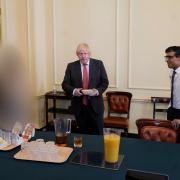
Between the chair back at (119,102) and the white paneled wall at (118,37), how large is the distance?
167 mm

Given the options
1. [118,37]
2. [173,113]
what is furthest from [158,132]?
[118,37]

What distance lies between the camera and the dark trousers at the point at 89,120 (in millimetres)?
3256

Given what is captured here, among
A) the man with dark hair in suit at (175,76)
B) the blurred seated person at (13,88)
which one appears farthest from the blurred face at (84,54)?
the blurred seated person at (13,88)

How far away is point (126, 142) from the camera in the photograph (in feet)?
5.76

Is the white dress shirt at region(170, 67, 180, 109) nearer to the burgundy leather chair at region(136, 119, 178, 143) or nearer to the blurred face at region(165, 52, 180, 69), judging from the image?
the blurred face at region(165, 52, 180, 69)

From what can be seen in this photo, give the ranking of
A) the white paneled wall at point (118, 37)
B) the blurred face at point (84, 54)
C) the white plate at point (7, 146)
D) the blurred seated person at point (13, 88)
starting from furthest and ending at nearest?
the white paneled wall at point (118, 37) → the blurred face at point (84, 54) → the white plate at point (7, 146) → the blurred seated person at point (13, 88)

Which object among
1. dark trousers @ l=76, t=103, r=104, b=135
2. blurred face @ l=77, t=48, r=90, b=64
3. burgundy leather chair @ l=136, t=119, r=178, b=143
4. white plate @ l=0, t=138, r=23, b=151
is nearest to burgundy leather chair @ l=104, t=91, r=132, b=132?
dark trousers @ l=76, t=103, r=104, b=135

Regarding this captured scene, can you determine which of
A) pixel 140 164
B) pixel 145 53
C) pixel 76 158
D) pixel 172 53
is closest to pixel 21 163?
pixel 76 158

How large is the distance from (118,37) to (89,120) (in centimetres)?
172

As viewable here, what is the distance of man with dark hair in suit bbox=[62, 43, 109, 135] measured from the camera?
10.6 feet

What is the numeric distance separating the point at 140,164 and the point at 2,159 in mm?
744

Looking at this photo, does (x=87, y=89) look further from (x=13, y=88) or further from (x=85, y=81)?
(x=13, y=88)

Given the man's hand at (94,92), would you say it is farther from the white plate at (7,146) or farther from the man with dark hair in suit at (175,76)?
the white plate at (7,146)

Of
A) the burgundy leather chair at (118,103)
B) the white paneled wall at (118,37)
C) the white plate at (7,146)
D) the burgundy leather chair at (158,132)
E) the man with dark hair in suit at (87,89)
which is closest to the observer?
the white plate at (7,146)
